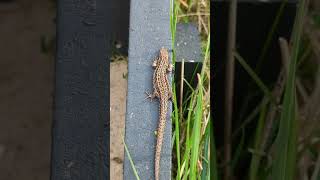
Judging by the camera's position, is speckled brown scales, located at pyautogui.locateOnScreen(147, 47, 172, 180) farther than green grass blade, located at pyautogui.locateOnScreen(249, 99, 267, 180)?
Yes

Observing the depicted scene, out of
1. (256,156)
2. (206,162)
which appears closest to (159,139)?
(206,162)

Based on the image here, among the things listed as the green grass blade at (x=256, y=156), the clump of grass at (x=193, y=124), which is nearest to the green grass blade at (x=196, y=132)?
the clump of grass at (x=193, y=124)

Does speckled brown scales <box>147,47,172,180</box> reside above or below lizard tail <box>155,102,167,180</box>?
above

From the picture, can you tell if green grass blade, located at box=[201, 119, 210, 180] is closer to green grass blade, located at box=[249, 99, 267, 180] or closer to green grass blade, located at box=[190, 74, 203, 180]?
green grass blade, located at box=[190, 74, 203, 180]

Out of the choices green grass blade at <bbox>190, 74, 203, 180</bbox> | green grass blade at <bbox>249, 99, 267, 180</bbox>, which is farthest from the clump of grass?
green grass blade at <bbox>249, 99, 267, 180</bbox>

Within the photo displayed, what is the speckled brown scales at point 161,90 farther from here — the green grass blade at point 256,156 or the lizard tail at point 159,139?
the green grass blade at point 256,156

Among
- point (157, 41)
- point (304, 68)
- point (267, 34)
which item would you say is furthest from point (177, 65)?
point (304, 68)

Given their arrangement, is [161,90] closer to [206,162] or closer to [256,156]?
[206,162]

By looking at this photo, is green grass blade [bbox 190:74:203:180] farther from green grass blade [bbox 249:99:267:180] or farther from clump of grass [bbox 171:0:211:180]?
green grass blade [bbox 249:99:267:180]

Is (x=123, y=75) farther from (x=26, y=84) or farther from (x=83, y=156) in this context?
(x=26, y=84)
